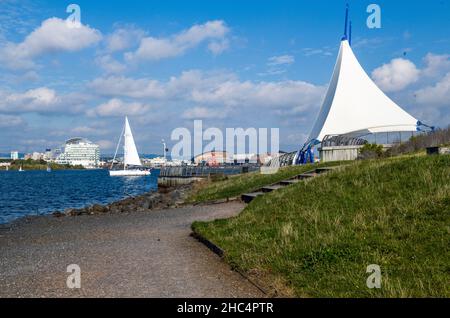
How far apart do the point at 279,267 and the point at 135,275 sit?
8.72 ft

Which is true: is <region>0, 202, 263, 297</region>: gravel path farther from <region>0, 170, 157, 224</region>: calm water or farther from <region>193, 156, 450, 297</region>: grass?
<region>0, 170, 157, 224</region>: calm water

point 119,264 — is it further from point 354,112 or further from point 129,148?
point 129,148

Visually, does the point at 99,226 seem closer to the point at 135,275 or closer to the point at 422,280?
the point at 135,275

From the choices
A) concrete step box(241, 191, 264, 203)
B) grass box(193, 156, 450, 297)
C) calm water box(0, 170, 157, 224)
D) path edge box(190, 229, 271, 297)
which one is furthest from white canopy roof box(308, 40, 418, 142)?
path edge box(190, 229, 271, 297)

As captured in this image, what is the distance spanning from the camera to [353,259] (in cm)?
783

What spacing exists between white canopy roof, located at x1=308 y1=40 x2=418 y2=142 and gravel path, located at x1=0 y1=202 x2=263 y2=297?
31884mm

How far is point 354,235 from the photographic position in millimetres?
9055

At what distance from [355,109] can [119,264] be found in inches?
1585

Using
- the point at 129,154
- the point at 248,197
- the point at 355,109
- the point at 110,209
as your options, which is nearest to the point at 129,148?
the point at 129,154

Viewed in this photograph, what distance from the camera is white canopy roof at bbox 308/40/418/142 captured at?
4456 cm

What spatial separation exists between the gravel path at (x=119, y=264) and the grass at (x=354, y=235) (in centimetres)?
61

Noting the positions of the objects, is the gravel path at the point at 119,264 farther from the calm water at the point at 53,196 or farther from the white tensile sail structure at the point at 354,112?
the white tensile sail structure at the point at 354,112
